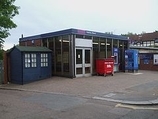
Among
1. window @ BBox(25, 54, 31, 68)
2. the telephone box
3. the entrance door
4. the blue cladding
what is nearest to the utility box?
the telephone box

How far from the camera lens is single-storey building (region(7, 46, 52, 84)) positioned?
49.8 ft

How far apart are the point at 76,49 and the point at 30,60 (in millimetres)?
3404

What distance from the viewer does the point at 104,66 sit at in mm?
17578

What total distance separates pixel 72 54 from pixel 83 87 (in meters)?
4.08

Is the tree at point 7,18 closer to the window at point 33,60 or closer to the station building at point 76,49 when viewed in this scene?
the station building at point 76,49

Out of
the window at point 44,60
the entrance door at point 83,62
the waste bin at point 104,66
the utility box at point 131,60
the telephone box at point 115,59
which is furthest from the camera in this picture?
the utility box at point 131,60

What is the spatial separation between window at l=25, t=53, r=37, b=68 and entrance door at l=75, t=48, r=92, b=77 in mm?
3089

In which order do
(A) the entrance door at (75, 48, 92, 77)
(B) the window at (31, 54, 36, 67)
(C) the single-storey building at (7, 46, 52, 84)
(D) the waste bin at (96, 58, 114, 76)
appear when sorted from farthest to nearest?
Result: (D) the waste bin at (96, 58, 114, 76) → (A) the entrance door at (75, 48, 92, 77) → (B) the window at (31, 54, 36, 67) → (C) the single-storey building at (7, 46, 52, 84)

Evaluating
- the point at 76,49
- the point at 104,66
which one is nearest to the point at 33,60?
the point at 76,49

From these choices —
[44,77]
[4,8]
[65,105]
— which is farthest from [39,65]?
[65,105]

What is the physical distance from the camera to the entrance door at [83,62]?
16828 mm

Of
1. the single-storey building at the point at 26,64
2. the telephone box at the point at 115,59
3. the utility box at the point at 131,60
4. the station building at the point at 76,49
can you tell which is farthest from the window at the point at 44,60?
the utility box at the point at 131,60

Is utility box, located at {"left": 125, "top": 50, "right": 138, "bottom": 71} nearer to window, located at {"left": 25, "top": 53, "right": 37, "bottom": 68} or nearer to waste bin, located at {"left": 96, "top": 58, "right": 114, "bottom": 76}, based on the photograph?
waste bin, located at {"left": 96, "top": 58, "right": 114, "bottom": 76}

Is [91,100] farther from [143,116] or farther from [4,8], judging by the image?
[4,8]
